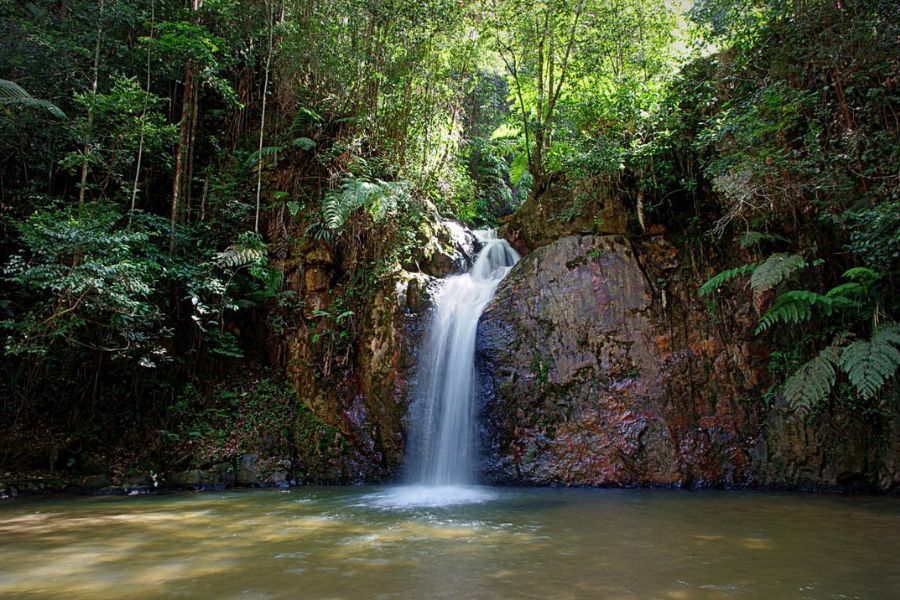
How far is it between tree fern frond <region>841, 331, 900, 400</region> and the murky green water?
4.48 ft

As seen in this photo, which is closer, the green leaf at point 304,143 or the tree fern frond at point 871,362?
the tree fern frond at point 871,362

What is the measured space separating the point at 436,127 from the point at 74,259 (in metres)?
7.37

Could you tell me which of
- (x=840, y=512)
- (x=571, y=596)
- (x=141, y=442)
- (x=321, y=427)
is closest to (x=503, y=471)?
(x=321, y=427)

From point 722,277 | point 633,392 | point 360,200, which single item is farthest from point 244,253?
point 722,277

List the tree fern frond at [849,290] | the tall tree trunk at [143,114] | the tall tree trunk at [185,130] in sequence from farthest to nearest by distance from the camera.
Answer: the tall tree trunk at [185,130], the tall tree trunk at [143,114], the tree fern frond at [849,290]

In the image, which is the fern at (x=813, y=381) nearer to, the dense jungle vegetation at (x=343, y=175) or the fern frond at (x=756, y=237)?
the dense jungle vegetation at (x=343, y=175)

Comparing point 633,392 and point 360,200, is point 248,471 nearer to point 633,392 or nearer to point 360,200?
point 360,200

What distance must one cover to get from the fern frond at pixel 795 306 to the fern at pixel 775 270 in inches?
11.2

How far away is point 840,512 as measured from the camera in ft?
17.8

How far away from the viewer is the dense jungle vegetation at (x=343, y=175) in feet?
22.7

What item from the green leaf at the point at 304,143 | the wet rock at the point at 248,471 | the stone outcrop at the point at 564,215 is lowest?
the wet rock at the point at 248,471

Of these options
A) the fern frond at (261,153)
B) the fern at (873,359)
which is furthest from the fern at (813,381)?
the fern frond at (261,153)

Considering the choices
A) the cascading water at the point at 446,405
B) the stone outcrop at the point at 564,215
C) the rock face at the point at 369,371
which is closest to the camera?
the cascading water at the point at 446,405

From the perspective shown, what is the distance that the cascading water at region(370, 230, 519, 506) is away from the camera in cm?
771
